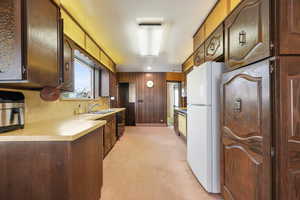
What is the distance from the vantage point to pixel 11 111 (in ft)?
4.71

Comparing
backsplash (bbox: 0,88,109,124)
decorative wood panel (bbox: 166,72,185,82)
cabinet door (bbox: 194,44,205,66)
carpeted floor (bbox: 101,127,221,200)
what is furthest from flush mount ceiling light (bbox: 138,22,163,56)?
decorative wood panel (bbox: 166,72,185,82)

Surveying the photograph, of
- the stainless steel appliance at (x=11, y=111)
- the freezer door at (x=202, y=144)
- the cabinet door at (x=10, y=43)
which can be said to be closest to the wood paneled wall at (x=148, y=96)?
the freezer door at (x=202, y=144)

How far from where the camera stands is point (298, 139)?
112 centimetres

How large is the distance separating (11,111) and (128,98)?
22.3ft

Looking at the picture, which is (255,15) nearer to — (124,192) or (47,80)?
(47,80)

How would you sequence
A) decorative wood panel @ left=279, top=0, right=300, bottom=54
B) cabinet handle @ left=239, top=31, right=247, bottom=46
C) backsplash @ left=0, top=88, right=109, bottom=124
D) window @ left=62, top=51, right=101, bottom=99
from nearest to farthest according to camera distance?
decorative wood panel @ left=279, top=0, right=300, bottom=54 → cabinet handle @ left=239, top=31, right=247, bottom=46 → backsplash @ left=0, top=88, right=109, bottom=124 → window @ left=62, top=51, right=101, bottom=99

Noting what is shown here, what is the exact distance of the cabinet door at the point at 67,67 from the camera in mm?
2164

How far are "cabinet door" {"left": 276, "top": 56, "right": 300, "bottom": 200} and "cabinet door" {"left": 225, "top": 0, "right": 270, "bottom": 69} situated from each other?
0.58 ft

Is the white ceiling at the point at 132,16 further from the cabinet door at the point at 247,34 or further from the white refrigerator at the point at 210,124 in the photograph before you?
the white refrigerator at the point at 210,124

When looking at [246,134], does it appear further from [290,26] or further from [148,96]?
[148,96]

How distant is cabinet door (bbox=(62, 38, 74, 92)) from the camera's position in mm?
2164

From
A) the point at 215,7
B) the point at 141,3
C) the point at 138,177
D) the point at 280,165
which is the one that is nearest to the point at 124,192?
the point at 138,177

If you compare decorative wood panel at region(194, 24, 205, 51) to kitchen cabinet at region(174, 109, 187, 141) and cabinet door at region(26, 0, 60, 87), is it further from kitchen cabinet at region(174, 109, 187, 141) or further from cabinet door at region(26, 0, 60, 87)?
cabinet door at region(26, 0, 60, 87)

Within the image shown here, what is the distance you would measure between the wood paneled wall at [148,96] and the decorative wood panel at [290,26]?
22.9 ft
